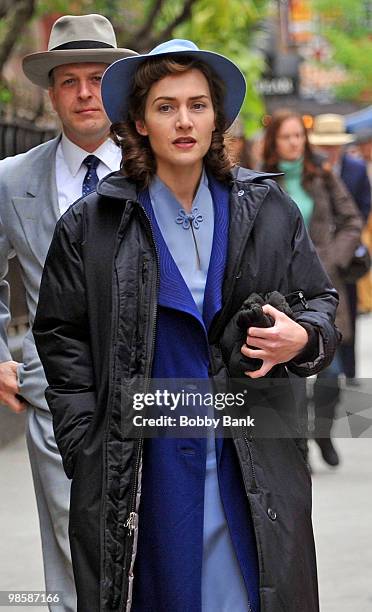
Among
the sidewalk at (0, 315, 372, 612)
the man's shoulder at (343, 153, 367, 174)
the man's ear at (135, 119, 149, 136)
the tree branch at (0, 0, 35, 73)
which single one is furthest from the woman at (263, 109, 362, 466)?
the man's ear at (135, 119, 149, 136)

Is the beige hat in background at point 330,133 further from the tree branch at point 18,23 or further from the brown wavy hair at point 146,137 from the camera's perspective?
the brown wavy hair at point 146,137

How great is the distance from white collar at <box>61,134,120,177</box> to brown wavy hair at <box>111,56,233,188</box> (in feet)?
3.17

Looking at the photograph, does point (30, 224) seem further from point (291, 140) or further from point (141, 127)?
point (291, 140)

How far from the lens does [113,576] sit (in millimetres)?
3598

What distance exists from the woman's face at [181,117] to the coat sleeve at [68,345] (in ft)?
0.98

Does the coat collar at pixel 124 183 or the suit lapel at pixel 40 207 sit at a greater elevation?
the coat collar at pixel 124 183

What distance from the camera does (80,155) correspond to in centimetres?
495

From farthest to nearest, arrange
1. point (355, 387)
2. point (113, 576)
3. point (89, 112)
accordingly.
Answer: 1. point (355, 387)
2. point (89, 112)
3. point (113, 576)

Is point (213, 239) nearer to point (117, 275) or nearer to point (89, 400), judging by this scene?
point (117, 275)

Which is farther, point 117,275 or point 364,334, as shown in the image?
point 364,334

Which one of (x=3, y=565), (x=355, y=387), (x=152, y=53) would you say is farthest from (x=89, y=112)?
(x=3, y=565)

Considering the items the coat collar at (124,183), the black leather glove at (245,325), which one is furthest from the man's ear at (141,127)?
the black leather glove at (245,325)

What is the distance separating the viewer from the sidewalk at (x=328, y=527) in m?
6.59

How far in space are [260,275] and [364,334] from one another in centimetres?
1388
